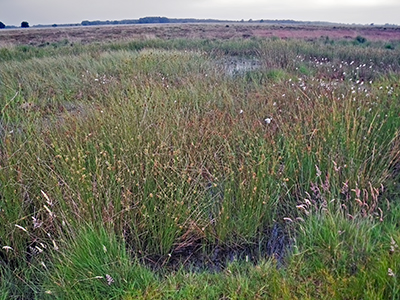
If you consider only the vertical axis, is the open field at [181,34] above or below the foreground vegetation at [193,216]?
above

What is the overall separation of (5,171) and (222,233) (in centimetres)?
178

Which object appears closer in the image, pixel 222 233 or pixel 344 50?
pixel 222 233

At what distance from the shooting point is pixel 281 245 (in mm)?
2355

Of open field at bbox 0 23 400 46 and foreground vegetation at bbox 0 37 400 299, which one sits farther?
open field at bbox 0 23 400 46

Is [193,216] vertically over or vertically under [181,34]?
under

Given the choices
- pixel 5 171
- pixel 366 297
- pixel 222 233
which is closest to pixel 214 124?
pixel 222 233

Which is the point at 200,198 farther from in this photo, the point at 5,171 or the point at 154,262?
the point at 5,171

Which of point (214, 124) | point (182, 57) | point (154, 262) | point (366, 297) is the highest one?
point (182, 57)

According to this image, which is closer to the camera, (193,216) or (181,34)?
(193,216)

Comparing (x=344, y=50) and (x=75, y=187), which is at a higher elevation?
(x=344, y=50)

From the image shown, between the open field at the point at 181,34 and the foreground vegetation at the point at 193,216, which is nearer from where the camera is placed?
the foreground vegetation at the point at 193,216

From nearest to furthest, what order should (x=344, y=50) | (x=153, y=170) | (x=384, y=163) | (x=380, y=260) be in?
1. (x=380, y=260)
2. (x=153, y=170)
3. (x=384, y=163)
4. (x=344, y=50)

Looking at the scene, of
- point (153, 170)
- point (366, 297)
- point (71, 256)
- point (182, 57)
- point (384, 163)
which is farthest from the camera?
point (182, 57)

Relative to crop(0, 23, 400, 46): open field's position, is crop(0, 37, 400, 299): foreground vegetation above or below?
below
